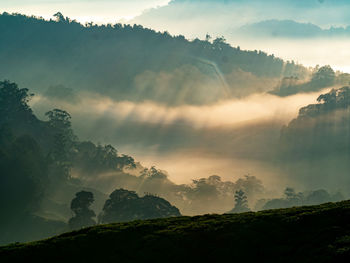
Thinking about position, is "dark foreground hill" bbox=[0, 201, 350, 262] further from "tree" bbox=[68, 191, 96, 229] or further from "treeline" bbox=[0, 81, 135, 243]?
"treeline" bbox=[0, 81, 135, 243]

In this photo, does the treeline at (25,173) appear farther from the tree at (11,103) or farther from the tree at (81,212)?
the tree at (81,212)

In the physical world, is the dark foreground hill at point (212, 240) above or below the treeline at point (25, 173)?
below

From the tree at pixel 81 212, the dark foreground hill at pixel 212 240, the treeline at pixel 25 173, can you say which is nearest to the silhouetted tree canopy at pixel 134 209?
the tree at pixel 81 212

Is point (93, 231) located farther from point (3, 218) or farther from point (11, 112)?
point (11, 112)

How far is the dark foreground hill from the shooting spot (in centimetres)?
3353

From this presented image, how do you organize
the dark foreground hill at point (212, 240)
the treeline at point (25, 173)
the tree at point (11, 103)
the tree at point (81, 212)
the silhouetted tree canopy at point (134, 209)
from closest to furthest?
the dark foreground hill at point (212, 240)
the silhouetted tree canopy at point (134, 209)
the tree at point (81, 212)
the treeline at point (25, 173)
the tree at point (11, 103)

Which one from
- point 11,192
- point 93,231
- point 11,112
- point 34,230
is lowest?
point 93,231

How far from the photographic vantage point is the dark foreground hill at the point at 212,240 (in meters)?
33.5

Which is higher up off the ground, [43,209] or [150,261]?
[43,209]

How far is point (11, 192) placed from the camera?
5979 inches

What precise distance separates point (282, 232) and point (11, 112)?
165 meters

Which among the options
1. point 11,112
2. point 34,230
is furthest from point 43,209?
point 11,112

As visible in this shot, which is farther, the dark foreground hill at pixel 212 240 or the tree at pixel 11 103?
the tree at pixel 11 103

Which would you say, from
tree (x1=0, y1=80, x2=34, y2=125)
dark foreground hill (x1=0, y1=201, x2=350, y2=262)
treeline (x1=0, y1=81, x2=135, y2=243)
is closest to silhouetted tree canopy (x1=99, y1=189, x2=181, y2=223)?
treeline (x1=0, y1=81, x2=135, y2=243)
